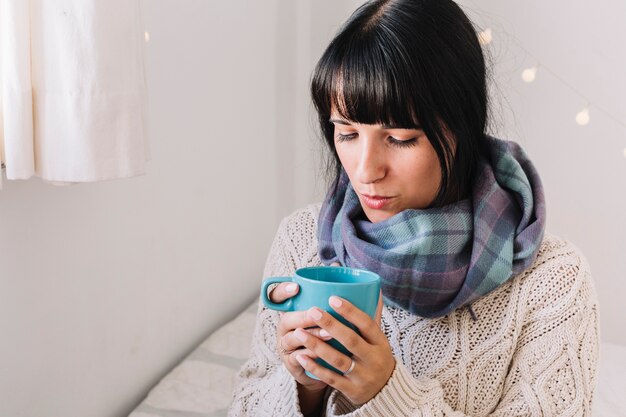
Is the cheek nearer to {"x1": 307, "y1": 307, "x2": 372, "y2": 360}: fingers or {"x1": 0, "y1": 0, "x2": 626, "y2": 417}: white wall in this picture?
{"x1": 307, "y1": 307, "x2": 372, "y2": 360}: fingers

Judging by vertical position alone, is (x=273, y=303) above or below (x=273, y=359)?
above

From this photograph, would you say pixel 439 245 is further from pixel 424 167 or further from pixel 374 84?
pixel 374 84

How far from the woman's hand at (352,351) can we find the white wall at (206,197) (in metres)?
0.52

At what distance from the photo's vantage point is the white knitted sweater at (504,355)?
0.84m

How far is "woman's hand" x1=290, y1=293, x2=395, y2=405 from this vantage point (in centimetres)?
65

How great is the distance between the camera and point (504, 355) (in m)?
0.90

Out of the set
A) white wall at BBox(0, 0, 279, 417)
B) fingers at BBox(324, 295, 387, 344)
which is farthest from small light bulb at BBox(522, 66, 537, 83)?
fingers at BBox(324, 295, 387, 344)

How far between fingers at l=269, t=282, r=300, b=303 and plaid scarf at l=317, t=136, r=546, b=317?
0.71 ft

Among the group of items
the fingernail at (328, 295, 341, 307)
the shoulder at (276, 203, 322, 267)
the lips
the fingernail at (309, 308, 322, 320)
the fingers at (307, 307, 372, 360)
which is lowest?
the shoulder at (276, 203, 322, 267)

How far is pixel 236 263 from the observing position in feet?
5.93

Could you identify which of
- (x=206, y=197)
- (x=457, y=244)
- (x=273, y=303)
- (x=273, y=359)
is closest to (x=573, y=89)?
(x=206, y=197)

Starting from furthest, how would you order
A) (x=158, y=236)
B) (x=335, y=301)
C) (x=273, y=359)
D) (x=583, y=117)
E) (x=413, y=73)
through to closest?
(x=583, y=117) < (x=158, y=236) < (x=273, y=359) < (x=413, y=73) < (x=335, y=301)

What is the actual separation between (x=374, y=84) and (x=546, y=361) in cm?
43

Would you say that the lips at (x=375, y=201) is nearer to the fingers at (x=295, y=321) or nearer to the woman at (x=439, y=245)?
the woman at (x=439, y=245)
